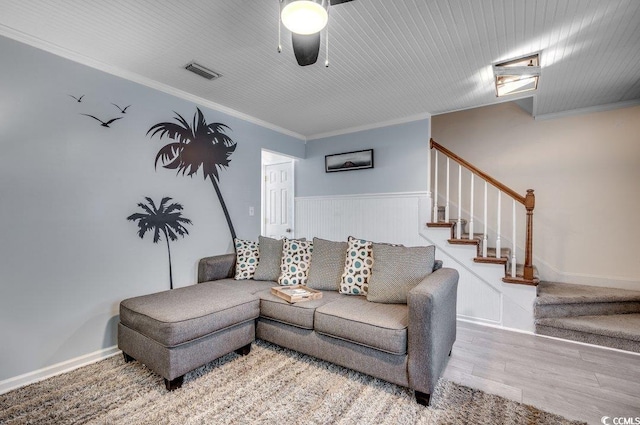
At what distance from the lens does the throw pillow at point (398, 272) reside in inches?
90.4

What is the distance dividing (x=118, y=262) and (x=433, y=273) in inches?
107

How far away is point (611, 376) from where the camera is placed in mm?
2143

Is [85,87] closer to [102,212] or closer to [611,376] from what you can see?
[102,212]

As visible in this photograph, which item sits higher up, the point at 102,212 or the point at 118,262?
Answer: the point at 102,212

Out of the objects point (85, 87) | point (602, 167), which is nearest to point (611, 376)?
point (602, 167)

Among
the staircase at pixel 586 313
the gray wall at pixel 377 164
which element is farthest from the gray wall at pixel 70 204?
the staircase at pixel 586 313

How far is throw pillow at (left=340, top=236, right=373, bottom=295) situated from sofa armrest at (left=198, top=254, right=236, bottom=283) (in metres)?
1.37

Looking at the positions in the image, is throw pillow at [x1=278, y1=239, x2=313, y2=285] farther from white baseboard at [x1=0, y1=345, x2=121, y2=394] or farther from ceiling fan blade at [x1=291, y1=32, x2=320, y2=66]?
ceiling fan blade at [x1=291, y1=32, x2=320, y2=66]

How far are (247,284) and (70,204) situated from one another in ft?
5.27

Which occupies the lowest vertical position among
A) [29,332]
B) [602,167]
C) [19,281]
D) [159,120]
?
[29,332]

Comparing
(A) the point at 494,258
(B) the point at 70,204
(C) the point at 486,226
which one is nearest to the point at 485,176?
(C) the point at 486,226

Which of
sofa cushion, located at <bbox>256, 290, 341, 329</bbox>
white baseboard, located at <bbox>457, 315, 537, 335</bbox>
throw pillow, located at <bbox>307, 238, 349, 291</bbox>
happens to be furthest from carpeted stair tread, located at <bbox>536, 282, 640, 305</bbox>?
sofa cushion, located at <bbox>256, 290, 341, 329</bbox>

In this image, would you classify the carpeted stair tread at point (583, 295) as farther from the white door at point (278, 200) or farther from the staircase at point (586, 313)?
the white door at point (278, 200)

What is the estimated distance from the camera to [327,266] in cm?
280
